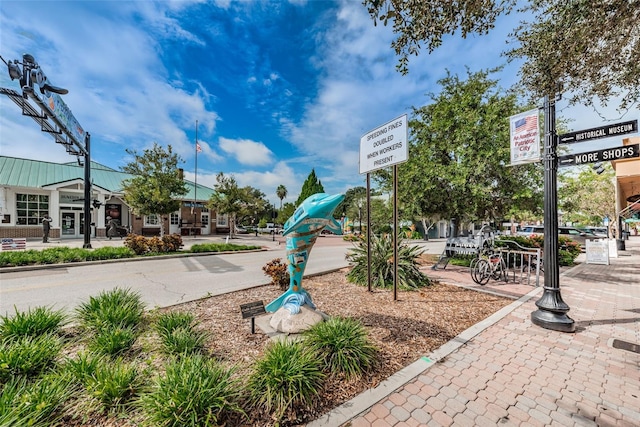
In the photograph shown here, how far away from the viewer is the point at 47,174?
76.4 feet

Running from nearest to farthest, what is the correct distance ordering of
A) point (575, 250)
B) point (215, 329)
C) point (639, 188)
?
1. point (215, 329)
2. point (575, 250)
3. point (639, 188)

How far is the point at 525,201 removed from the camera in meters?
10.2

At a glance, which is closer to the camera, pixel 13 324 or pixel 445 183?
pixel 13 324

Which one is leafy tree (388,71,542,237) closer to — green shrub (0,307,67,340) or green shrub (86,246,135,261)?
green shrub (0,307,67,340)

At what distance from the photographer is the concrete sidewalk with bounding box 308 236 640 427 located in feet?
7.97

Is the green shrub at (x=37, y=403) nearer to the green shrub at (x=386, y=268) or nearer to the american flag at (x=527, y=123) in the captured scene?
the green shrub at (x=386, y=268)

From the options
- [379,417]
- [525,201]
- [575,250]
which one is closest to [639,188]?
[575,250]

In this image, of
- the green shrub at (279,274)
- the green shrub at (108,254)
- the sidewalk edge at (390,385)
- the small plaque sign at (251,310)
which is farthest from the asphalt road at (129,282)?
the sidewalk edge at (390,385)

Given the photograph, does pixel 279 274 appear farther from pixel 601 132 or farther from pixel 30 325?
pixel 601 132

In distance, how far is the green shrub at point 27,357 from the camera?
2.66 m

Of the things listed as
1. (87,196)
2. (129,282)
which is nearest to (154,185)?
(87,196)

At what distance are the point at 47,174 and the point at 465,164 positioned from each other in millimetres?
32489

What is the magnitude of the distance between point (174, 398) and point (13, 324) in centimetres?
299

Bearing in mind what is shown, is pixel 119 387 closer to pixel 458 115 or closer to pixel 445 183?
pixel 445 183
